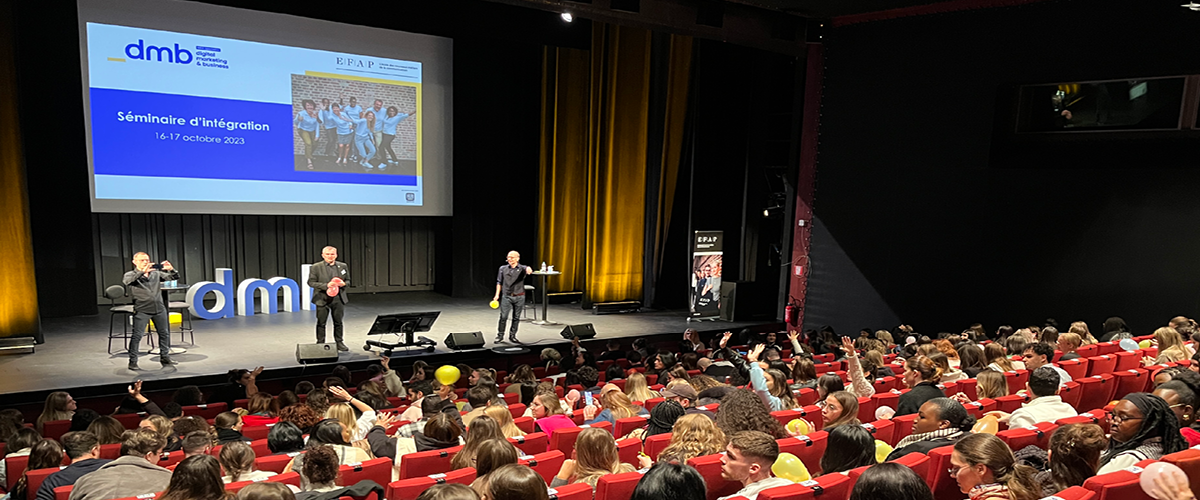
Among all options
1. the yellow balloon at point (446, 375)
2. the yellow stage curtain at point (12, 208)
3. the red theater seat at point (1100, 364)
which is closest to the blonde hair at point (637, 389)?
the yellow balloon at point (446, 375)

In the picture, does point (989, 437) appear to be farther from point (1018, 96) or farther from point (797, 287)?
point (797, 287)

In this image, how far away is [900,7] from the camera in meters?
11.0

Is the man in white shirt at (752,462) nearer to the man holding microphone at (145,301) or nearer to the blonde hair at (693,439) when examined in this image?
the blonde hair at (693,439)

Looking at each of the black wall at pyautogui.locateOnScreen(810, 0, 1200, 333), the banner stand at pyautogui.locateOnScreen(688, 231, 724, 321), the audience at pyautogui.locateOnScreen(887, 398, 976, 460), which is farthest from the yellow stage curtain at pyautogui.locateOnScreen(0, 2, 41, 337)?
the black wall at pyautogui.locateOnScreen(810, 0, 1200, 333)

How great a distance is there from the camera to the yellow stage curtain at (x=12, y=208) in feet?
28.2

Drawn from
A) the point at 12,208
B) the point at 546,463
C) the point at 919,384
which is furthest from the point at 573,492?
the point at 12,208

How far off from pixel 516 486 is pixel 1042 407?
333 centimetres

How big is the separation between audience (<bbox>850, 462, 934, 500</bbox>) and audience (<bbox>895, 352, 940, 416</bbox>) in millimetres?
2426

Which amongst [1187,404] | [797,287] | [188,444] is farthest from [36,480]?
[797,287]

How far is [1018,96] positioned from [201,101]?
11038mm

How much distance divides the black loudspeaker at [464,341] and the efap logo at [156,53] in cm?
529

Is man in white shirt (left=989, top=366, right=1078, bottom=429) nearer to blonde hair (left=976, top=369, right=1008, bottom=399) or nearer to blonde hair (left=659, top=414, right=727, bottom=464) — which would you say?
blonde hair (left=976, top=369, right=1008, bottom=399)

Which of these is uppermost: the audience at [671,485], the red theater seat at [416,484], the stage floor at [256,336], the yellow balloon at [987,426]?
the audience at [671,485]

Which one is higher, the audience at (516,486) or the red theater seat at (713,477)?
the audience at (516,486)
